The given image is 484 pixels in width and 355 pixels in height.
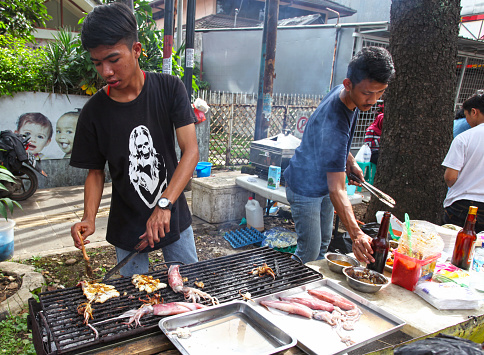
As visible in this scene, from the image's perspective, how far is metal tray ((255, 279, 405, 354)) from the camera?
179 centimetres

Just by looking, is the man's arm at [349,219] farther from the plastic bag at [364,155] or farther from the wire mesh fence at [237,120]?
the wire mesh fence at [237,120]

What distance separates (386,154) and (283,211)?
7.93 ft

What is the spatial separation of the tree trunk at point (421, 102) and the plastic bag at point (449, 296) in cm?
320

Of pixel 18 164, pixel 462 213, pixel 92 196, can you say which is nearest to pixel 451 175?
pixel 462 213

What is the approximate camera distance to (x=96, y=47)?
2.17 m

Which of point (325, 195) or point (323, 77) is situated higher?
point (323, 77)

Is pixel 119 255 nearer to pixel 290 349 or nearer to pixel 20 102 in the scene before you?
pixel 290 349

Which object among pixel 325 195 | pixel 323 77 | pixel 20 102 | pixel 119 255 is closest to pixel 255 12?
pixel 323 77

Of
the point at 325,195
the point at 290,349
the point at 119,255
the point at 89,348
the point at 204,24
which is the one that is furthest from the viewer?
the point at 204,24

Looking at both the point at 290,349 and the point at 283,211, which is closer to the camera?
the point at 290,349

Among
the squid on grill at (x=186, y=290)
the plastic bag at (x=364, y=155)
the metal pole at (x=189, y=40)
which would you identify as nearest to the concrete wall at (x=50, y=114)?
the metal pole at (x=189, y=40)

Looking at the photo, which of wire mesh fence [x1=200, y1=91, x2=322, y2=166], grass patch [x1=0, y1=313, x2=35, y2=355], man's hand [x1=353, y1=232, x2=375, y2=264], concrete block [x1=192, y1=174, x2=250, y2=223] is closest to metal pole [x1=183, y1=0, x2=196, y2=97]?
concrete block [x1=192, y1=174, x2=250, y2=223]

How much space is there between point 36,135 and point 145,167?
6.51m

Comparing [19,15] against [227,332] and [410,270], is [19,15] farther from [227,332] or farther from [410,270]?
[410,270]
